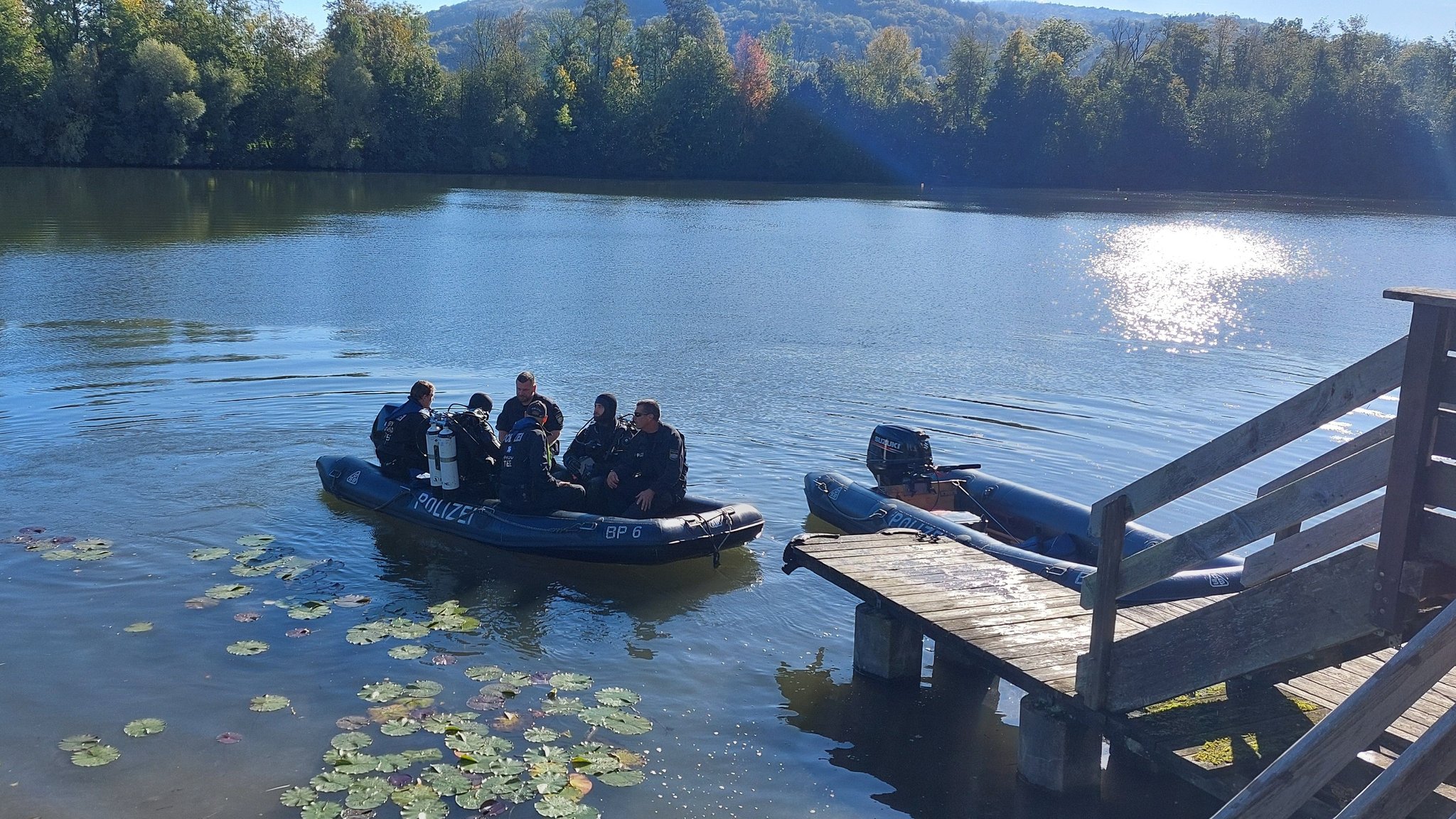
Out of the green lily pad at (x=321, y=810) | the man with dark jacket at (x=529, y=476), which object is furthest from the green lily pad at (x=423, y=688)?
the man with dark jacket at (x=529, y=476)

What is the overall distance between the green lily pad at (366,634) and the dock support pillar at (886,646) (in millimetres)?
3303

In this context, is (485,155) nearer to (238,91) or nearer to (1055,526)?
(238,91)

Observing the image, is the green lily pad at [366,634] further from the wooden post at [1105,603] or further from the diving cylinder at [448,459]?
the wooden post at [1105,603]

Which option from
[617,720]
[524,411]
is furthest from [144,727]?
[524,411]

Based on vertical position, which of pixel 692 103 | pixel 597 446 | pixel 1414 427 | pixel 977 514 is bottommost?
pixel 977 514

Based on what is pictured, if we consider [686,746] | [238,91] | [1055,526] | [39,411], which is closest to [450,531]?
[686,746]

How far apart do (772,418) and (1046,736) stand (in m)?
8.58

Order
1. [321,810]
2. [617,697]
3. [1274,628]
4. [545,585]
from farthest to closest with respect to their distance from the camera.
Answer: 1. [545,585]
2. [617,697]
3. [321,810]
4. [1274,628]

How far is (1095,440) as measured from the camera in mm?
13922

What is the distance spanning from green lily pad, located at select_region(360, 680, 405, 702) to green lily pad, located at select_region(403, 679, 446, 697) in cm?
5

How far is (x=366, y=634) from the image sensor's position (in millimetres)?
8148

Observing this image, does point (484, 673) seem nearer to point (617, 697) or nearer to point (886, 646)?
point (617, 697)

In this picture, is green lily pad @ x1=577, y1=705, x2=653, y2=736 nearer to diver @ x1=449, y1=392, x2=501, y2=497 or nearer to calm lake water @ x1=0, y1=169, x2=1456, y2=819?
calm lake water @ x1=0, y1=169, x2=1456, y2=819

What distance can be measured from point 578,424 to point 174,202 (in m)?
34.4
